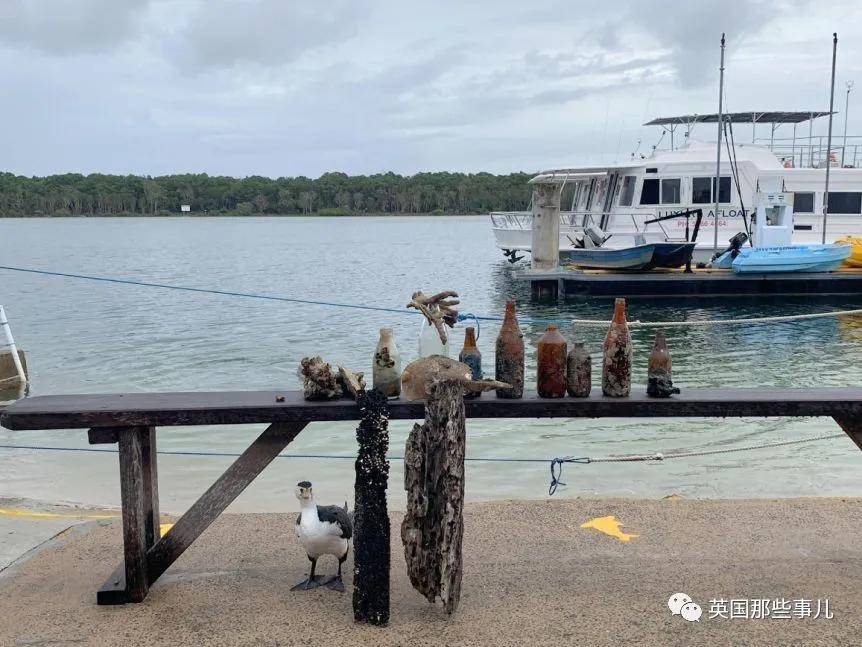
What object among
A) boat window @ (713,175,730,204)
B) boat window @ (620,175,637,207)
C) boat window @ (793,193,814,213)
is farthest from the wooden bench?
boat window @ (793,193,814,213)

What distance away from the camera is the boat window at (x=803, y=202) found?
931 inches

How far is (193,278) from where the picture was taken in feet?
123

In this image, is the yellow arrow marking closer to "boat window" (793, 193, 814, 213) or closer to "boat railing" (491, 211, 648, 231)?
"boat railing" (491, 211, 648, 231)

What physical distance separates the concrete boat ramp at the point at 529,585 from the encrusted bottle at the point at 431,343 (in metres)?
1.02

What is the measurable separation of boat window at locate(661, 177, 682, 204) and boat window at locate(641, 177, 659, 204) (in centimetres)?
19

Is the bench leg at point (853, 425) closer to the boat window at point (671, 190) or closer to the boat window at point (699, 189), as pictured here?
the boat window at point (671, 190)

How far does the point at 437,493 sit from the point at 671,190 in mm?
21662

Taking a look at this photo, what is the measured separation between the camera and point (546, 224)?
66.1 ft

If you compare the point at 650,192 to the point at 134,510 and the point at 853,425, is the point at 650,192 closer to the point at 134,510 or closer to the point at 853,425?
the point at 853,425

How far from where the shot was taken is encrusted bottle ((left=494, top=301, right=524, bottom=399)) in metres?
3.46

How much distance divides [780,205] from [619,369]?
19.2 meters

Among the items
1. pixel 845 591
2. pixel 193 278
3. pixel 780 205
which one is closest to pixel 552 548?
pixel 845 591

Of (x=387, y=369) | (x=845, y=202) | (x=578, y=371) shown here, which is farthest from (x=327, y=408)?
(x=845, y=202)

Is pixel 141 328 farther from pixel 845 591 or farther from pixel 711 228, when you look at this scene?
pixel 845 591
